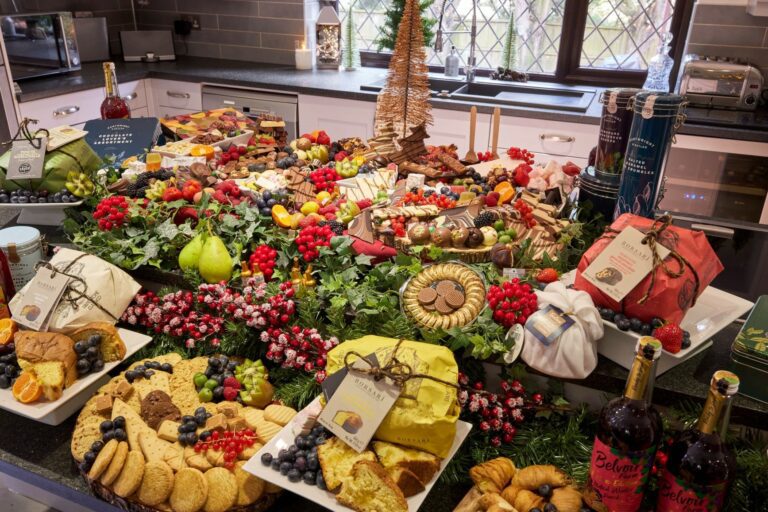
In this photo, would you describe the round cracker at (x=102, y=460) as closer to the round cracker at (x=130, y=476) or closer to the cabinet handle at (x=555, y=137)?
the round cracker at (x=130, y=476)

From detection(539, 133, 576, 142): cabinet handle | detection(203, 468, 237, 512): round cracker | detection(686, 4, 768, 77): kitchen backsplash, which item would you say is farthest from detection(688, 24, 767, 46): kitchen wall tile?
detection(203, 468, 237, 512): round cracker

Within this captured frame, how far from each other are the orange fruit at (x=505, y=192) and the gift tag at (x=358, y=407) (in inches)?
32.8

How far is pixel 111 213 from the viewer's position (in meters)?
1.67

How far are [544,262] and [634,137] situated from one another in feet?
1.11

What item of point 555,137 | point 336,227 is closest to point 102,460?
point 336,227

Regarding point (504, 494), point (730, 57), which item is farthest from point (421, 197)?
point (730, 57)

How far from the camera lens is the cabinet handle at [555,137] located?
311 cm

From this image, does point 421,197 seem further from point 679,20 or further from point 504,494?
point 679,20

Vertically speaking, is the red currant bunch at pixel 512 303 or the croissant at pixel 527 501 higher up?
the red currant bunch at pixel 512 303

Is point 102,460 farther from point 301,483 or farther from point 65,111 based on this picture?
point 65,111

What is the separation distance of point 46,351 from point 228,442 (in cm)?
42

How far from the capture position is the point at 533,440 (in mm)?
1183

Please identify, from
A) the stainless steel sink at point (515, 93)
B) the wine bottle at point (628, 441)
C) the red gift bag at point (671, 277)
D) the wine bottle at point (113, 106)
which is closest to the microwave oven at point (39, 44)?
the wine bottle at point (113, 106)

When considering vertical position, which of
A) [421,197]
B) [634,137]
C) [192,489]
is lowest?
[192,489]
